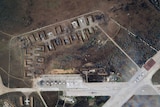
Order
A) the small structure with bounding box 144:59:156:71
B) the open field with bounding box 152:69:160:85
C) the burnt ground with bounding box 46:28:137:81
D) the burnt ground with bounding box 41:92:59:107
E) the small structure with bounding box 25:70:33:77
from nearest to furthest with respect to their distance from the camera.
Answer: the open field with bounding box 152:69:160:85, the small structure with bounding box 144:59:156:71, the burnt ground with bounding box 46:28:137:81, the burnt ground with bounding box 41:92:59:107, the small structure with bounding box 25:70:33:77

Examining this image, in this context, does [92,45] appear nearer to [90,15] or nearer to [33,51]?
[90,15]

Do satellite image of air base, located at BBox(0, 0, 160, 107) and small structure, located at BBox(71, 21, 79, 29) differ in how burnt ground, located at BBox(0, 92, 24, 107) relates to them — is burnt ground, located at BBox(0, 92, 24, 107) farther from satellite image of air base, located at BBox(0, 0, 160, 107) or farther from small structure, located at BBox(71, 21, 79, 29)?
small structure, located at BBox(71, 21, 79, 29)

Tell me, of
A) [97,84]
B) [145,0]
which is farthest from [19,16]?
[145,0]

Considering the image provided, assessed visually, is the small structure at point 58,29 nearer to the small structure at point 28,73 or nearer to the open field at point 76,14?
the open field at point 76,14

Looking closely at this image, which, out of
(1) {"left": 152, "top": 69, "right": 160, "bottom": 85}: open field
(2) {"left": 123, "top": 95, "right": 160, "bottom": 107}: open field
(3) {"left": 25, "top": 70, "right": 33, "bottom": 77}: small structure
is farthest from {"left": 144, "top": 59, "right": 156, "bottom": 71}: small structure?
→ (3) {"left": 25, "top": 70, "right": 33, "bottom": 77}: small structure

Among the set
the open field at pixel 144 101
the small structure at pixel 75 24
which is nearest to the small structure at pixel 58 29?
the small structure at pixel 75 24

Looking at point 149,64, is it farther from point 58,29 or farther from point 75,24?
point 58,29

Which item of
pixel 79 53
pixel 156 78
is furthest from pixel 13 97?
pixel 156 78

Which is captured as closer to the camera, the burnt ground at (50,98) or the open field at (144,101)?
the open field at (144,101)

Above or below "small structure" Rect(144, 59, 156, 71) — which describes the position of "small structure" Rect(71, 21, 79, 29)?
above

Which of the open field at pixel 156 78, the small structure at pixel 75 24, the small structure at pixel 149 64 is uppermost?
the small structure at pixel 75 24

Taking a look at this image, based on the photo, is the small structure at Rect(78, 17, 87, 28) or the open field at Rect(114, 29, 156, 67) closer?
the open field at Rect(114, 29, 156, 67)
